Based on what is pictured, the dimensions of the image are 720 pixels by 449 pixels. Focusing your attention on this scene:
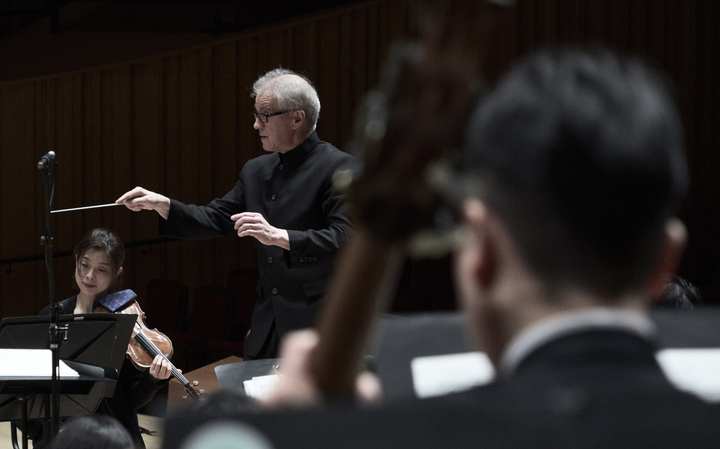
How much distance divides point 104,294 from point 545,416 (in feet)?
10.4

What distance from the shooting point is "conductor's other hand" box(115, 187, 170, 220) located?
2414mm

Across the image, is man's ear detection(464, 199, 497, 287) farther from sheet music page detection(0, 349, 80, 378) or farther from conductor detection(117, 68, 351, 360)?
sheet music page detection(0, 349, 80, 378)

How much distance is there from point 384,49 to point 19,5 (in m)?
4.21

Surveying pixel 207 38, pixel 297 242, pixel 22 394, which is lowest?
pixel 22 394

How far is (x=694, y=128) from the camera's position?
16.8 ft

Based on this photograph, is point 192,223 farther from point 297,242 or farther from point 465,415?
point 465,415

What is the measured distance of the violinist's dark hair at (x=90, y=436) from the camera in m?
1.49

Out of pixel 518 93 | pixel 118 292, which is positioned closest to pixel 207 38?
pixel 118 292

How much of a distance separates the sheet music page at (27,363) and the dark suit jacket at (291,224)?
58cm

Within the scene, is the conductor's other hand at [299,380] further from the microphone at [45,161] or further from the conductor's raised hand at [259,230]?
the microphone at [45,161]

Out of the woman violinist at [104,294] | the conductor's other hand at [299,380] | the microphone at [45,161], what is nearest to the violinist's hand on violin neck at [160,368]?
the woman violinist at [104,294]

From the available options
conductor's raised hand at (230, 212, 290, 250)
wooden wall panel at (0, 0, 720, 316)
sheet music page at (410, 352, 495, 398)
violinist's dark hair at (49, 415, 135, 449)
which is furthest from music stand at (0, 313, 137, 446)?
wooden wall panel at (0, 0, 720, 316)

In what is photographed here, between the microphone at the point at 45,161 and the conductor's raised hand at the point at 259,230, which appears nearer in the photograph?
the conductor's raised hand at the point at 259,230

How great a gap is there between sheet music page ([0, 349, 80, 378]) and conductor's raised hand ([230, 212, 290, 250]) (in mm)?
884
